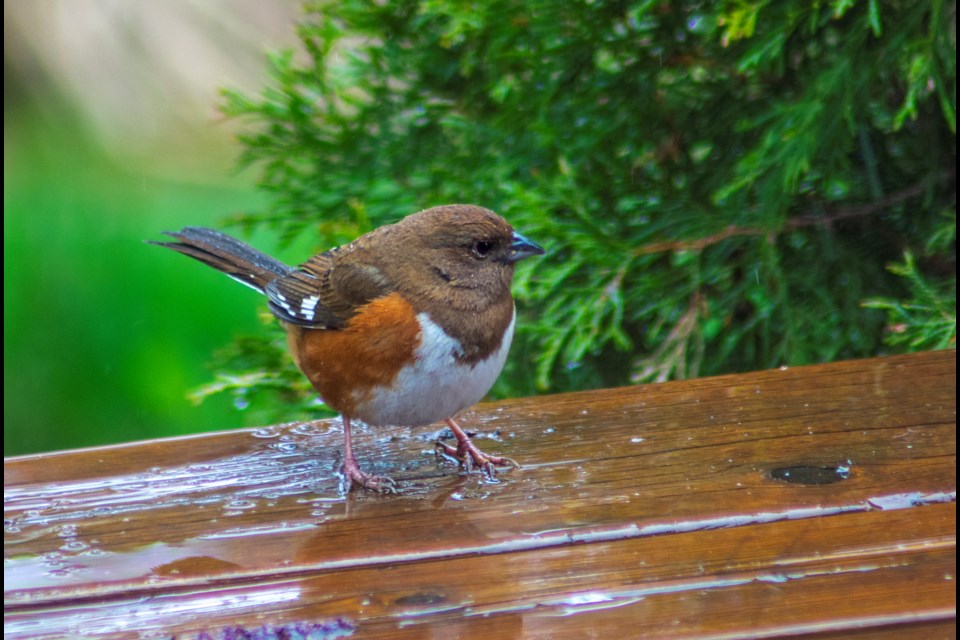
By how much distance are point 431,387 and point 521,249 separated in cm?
46

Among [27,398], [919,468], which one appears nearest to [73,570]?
[919,468]

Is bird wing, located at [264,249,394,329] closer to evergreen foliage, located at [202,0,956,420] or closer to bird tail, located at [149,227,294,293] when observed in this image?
bird tail, located at [149,227,294,293]

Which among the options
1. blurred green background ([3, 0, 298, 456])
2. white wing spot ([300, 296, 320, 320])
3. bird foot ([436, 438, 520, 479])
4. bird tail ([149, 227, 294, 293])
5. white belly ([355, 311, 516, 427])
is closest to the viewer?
bird foot ([436, 438, 520, 479])

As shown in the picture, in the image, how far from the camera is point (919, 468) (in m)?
1.71

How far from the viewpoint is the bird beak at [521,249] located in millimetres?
2424

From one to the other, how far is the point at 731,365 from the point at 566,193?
698mm

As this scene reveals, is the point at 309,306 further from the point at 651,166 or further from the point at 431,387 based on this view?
the point at 651,166

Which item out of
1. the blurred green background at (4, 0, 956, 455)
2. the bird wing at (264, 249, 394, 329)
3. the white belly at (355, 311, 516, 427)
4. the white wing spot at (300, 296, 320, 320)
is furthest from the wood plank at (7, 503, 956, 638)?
the blurred green background at (4, 0, 956, 455)

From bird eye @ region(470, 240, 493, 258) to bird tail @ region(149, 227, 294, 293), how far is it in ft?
1.94

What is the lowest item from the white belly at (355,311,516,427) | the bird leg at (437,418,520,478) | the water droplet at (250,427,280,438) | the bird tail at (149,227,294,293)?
the water droplet at (250,427,280,438)

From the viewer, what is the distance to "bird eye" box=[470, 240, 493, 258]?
2406 mm

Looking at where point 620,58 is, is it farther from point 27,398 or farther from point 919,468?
point 27,398

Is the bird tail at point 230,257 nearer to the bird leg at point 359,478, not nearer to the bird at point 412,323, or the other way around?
the bird at point 412,323

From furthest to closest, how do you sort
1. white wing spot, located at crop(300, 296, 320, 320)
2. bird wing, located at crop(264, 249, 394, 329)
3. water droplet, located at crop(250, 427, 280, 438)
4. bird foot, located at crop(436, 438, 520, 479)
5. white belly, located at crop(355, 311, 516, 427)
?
white wing spot, located at crop(300, 296, 320, 320)
bird wing, located at crop(264, 249, 394, 329)
water droplet, located at crop(250, 427, 280, 438)
white belly, located at crop(355, 311, 516, 427)
bird foot, located at crop(436, 438, 520, 479)
